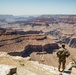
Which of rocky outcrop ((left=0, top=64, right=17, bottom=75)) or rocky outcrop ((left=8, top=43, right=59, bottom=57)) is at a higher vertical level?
rocky outcrop ((left=0, top=64, right=17, bottom=75))

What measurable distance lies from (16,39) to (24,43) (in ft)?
14.7

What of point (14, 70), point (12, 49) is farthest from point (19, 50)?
point (14, 70)

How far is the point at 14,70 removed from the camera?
41.0 ft

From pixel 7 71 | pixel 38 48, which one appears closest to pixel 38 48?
pixel 38 48

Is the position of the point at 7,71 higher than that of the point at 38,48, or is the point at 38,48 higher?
the point at 7,71

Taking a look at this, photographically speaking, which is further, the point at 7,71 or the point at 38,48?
the point at 38,48

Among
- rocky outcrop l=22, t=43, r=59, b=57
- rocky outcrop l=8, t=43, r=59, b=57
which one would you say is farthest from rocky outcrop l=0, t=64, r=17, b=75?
rocky outcrop l=22, t=43, r=59, b=57

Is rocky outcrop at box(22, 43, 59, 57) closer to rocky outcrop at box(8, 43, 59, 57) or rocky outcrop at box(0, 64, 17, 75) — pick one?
rocky outcrop at box(8, 43, 59, 57)

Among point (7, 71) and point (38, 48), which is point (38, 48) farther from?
point (7, 71)

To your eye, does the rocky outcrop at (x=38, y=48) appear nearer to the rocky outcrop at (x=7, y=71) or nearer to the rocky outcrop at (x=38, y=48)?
the rocky outcrop at (x=38, y=48)

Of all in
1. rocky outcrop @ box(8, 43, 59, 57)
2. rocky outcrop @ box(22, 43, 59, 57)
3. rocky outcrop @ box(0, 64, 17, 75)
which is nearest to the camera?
rocky outcrop @ box(0, 64, 17, 75)

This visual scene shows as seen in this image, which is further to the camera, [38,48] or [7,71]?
[38,48]

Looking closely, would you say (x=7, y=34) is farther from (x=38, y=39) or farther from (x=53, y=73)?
(x=53, y=73)

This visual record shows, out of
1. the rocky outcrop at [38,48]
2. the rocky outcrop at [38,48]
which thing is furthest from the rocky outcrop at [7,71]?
the rocky outcrop at [38,48]
